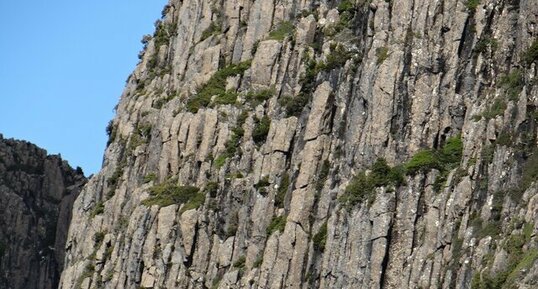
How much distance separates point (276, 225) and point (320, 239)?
6375 mm

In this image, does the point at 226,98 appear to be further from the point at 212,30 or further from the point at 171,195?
the point at 212,30

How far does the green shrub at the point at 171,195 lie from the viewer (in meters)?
165

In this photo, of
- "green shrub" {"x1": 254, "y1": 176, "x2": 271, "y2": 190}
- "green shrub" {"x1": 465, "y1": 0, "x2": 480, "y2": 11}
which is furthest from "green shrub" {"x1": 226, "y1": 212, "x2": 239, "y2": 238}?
"green shrub" {"x1": 465, "y1": 0, "x2": 480, "y2": 11}

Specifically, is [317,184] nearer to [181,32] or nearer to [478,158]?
[478,158]

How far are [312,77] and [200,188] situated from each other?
13.9 metres

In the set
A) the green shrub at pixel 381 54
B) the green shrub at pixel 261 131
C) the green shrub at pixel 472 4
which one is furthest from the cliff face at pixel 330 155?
the green shrub at pixel 472 4

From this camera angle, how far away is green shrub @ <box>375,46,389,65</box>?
148875mm

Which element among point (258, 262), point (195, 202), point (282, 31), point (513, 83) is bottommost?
point (258, 262)

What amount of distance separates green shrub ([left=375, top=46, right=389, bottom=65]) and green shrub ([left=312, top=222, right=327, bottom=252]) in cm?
1249

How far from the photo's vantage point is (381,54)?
5891 inches

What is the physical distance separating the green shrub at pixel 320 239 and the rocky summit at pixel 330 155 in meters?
0.19

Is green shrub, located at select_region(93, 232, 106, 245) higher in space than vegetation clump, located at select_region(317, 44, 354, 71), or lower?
lower

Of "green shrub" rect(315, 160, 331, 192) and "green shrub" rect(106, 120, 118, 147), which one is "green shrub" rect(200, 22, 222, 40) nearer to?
"green shrub" rect(106, 120, 118, 147)

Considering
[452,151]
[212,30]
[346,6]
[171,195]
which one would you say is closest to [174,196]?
[171,195]
